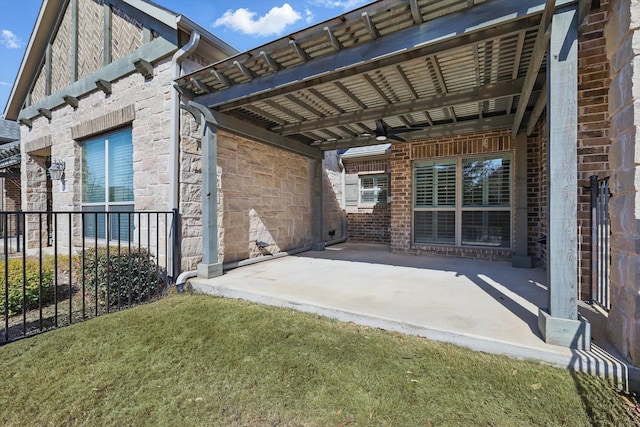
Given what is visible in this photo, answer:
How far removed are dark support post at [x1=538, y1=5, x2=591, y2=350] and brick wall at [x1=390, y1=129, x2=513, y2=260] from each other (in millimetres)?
3607

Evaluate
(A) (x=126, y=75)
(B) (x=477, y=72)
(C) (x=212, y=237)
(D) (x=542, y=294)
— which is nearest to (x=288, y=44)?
(B) (x=477, y=72)

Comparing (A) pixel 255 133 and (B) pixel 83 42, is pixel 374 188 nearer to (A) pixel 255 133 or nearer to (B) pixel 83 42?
(A) pixel 255 133

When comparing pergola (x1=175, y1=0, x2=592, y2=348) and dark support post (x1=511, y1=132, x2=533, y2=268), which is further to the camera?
dark support post (x1=511, y1=132, x2=533, y2=268)

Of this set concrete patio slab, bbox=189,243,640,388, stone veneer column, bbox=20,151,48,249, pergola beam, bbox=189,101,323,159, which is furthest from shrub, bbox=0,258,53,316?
stone veneer column, bbox=20,151,48,249

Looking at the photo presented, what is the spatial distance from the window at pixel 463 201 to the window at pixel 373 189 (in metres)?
2.14

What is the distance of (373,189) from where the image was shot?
8680 mm

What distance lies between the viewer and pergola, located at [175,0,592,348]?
2127 mm

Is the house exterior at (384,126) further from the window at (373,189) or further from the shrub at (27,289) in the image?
the shrub at (27,289)

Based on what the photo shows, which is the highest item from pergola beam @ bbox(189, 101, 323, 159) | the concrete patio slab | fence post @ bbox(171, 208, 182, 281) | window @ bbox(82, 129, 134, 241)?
pergola beam @ bbox(189, 101, 323, 159)

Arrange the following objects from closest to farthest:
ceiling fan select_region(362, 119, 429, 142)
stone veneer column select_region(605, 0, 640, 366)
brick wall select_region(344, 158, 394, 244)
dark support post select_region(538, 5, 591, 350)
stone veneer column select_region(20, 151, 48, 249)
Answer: stone veneer column select_region(605, 0, 640, 366), dark support post select_region(538, 5, 591, 350), ceiling fan select_region(362, 119, 429, 142), stone veneer column select_region(20, 151, 48, 249), brick wall select_region(344, 158, 394, 244)

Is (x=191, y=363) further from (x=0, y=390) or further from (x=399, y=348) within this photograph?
(x=399, y=348)

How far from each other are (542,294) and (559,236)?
1549 millimetres

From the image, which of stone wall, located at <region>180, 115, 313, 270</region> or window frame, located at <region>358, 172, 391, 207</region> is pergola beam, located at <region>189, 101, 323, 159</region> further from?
window frame, located at <region>358, 172, 391, 207</region>

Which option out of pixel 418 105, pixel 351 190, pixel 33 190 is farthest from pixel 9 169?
pixel 418 105
